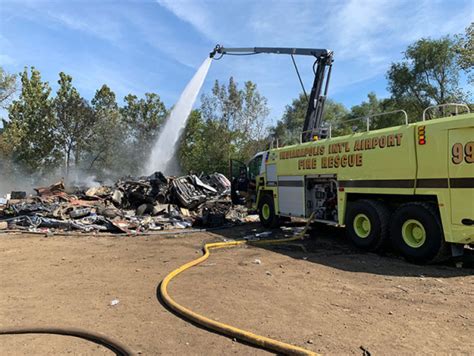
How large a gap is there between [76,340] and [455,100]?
33850mm

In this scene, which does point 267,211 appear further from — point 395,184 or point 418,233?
point 418,233

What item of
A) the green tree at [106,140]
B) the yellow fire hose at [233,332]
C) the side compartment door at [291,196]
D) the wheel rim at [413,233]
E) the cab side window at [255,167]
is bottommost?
the yellow fire hose at [233,332]

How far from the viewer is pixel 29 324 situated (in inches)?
185

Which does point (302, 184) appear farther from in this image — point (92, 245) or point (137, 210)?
point (137, 210)

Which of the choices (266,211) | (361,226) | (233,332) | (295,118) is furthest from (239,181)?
(295,118)

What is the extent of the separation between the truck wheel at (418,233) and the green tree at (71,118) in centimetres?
3525

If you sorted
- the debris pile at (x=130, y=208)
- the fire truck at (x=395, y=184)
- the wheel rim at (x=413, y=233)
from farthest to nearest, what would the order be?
the debris pile at (x=130, y=208) → the wheel rim at (x=413, y=233) → the fire truck at (x=395, y=184)

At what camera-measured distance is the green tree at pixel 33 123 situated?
3619 centimetres

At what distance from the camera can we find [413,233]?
803 cm

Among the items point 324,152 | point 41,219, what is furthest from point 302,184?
point 41,219

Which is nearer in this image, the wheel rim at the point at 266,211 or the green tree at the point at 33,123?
the wheel rim at the point at 266,211

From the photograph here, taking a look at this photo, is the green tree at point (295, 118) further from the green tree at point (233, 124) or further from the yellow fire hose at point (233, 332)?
the yellow fire hose at point (233, 332)

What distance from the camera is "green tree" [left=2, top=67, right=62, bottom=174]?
3619 cm

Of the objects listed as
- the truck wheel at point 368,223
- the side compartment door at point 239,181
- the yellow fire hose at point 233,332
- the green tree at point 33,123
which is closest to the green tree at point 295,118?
the green tree at point 33,123
